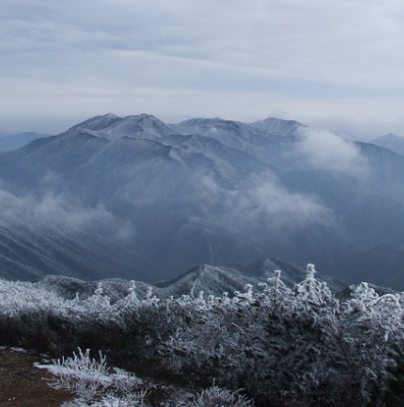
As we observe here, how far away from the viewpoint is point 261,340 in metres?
16.9

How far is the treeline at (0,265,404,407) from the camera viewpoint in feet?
49.5

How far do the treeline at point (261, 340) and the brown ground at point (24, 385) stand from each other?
1314 millimetres

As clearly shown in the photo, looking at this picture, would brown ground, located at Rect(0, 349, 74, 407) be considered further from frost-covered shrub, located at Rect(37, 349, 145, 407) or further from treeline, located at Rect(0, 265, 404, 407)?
treeline, located at Rect(0, 265, 404, 407)

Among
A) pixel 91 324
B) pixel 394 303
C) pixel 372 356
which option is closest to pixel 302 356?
pixel 372 356

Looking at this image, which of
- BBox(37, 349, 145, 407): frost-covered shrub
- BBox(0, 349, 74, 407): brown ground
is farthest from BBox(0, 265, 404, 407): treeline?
BBox(37, 349, 145, 407): frost-covered shrub

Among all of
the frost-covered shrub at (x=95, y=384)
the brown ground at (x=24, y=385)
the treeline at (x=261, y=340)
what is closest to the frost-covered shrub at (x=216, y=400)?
the treeline at (x=261, y=340)

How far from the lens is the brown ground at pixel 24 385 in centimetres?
1462

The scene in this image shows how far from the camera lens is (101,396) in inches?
591

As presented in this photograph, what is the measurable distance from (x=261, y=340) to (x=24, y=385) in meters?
7.34

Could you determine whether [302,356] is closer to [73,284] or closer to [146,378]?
[146,378]

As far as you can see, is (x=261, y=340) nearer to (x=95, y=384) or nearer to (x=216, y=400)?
(x=216, y=400)

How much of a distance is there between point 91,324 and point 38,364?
2.95 m

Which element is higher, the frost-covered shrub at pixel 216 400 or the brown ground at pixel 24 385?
the frost-covered shrub at pixel 216 400

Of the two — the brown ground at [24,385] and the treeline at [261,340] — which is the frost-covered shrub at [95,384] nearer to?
the brown ground at [24,385]
